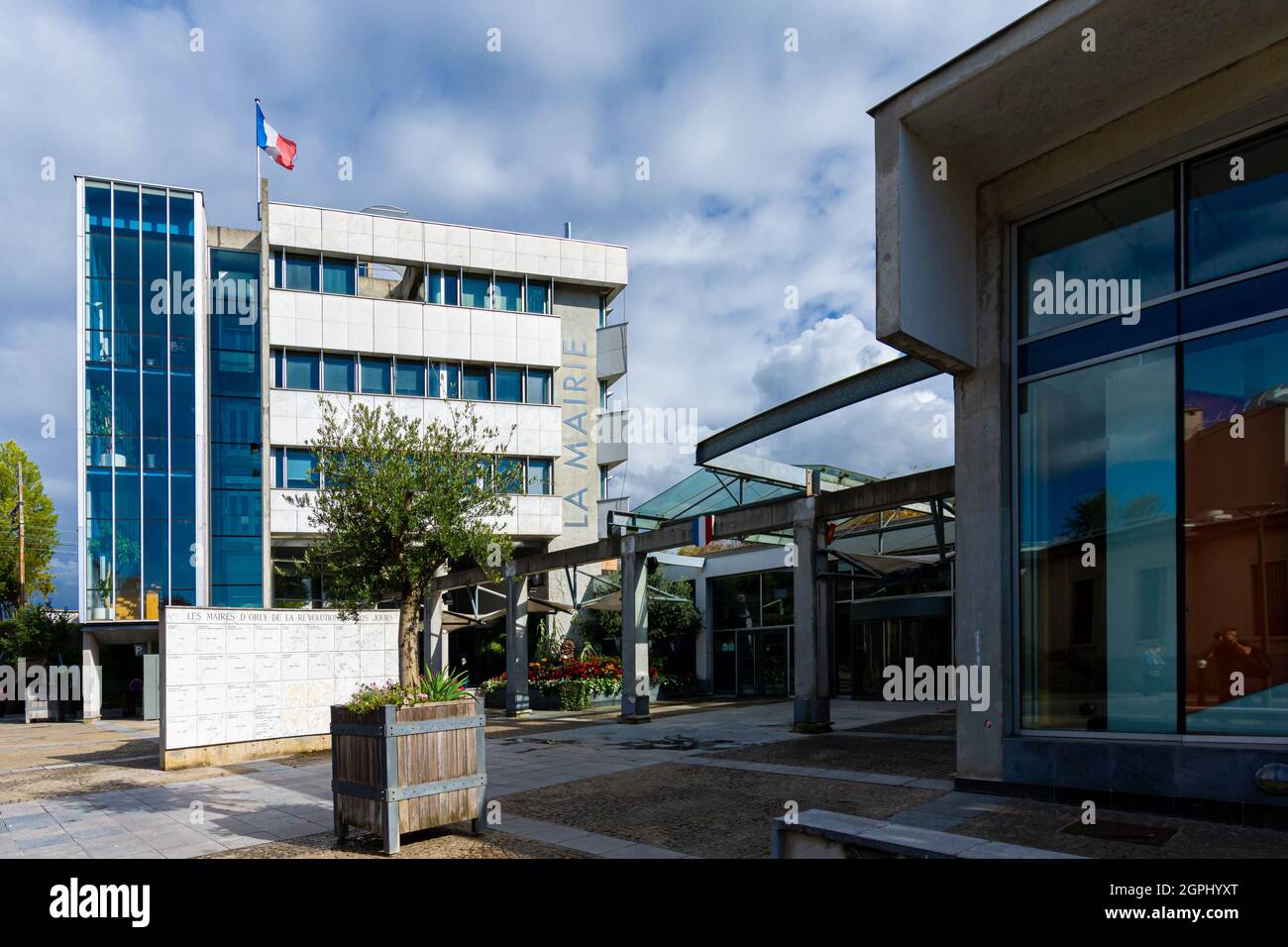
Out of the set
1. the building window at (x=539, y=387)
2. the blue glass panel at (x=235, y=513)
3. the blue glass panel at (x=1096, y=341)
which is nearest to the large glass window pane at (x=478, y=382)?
the building window at (x=539, y=387)

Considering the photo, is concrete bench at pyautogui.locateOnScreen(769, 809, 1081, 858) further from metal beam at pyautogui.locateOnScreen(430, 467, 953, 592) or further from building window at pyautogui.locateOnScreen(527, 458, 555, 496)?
building window at pyautogui.locateOnScreen(527, 458, 555, 496)

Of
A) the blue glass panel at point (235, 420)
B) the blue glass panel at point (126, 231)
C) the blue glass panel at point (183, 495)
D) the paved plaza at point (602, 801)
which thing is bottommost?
the paved plaza at point (602, 801)

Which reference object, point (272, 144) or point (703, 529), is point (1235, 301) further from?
point (272, 144)

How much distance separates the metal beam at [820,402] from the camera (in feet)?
48.4

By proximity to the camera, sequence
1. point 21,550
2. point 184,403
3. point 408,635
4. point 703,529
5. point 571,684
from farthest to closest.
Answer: point 21,550 → point 184,403 → point 571,684 → point 703,529 → point 408,635

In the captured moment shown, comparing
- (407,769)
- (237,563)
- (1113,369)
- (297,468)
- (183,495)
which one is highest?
(297,468)

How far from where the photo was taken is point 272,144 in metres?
34.9

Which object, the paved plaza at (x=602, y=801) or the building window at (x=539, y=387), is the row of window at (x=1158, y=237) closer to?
the paved plaza at (x=602, y=801)

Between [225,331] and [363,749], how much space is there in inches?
1222

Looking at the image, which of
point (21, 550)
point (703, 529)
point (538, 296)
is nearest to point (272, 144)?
point (538, 296)

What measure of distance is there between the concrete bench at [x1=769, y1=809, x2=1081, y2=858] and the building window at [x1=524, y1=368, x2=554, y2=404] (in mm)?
28559

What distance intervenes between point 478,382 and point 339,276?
253 inches

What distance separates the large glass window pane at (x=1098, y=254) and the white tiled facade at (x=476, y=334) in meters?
22.5
